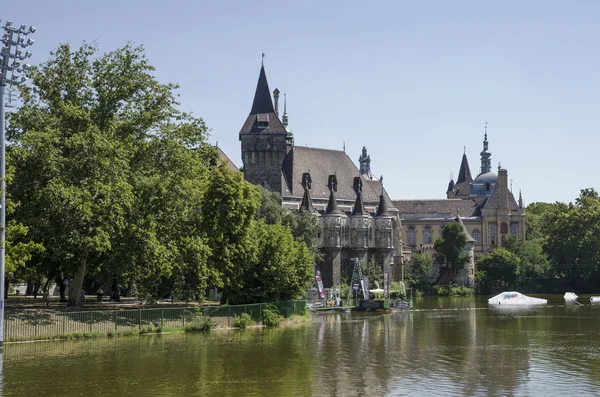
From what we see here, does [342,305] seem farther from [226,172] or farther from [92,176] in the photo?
[92,176]

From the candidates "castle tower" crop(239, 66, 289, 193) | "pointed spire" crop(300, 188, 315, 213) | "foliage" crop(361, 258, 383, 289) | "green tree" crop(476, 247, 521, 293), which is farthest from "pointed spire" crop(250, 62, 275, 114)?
"green tree" crop(476, 247, 521, 293)

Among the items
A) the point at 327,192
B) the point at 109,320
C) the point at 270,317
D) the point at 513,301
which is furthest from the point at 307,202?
the point at 109,320

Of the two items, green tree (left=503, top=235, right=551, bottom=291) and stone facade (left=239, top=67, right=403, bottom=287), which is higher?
stone facade (left=239, top=67, right=403, bottom=287)

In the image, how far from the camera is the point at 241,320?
54531 millimetres

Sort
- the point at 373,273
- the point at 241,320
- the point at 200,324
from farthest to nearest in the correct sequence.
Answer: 1. the point at 373,273
2. the point at 241,320
3. the point at 200,324

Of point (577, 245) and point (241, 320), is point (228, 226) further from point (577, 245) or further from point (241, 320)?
point (577, 245)

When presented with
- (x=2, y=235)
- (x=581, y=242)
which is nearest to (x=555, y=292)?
(x=581, y=242)

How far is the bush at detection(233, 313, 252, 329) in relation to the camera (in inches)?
2143

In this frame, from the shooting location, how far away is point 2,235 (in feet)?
131

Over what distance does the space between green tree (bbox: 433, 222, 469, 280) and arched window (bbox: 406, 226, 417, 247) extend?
40127 millimetres

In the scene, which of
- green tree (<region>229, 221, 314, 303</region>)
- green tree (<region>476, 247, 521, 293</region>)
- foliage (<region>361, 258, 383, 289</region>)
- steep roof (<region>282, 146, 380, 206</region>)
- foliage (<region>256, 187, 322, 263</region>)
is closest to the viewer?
green tree (<region>229, 221, 314, 303</region>)

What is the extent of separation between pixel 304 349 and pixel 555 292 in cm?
10332

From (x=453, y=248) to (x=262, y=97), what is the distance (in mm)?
40155

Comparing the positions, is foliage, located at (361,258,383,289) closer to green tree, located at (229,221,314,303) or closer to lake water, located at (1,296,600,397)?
green tree, located at (229,221,314,303)
